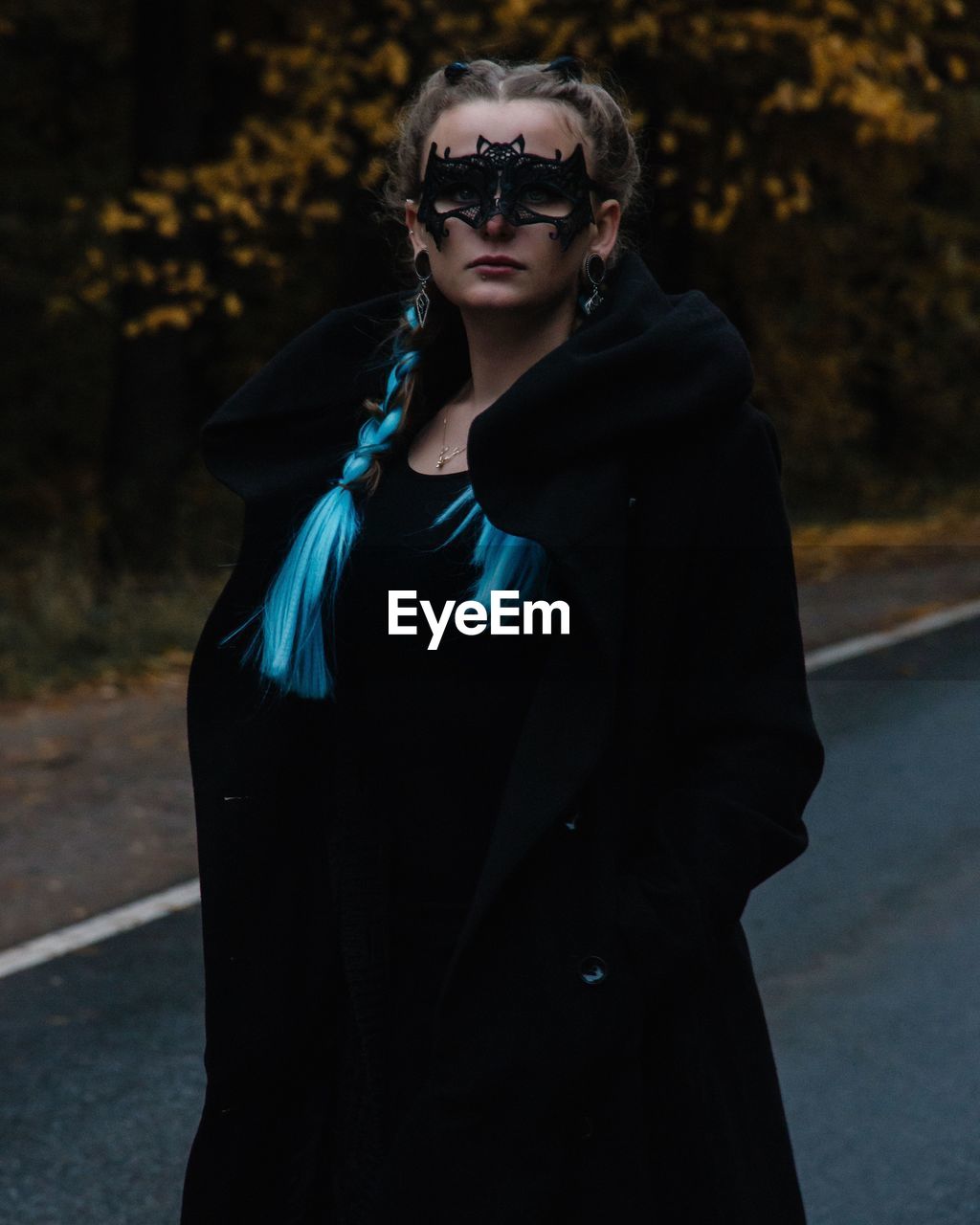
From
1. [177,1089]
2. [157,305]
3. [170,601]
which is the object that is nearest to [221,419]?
[177,1089]

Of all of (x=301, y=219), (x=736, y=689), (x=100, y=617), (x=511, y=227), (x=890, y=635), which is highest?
(x=511, y=227)

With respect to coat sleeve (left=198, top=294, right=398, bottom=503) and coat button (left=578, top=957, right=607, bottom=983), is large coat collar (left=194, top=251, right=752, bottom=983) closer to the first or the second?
coat button (left=578, top=957, right=607, bottom=983)

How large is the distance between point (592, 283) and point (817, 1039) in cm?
307

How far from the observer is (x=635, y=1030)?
7.18ft

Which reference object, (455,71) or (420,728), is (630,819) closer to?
(420,728)

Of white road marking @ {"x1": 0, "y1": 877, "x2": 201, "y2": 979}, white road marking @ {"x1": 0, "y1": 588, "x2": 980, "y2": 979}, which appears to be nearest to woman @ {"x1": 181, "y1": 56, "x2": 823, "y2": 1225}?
white road marking @ {"x1": 0, "y1": 588, "x2": 980, "y2": 979}

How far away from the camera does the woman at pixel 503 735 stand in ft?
7.20

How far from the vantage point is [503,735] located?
2.28 metres

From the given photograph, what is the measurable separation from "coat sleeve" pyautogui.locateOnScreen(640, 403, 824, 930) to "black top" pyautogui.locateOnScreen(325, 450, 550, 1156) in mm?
201

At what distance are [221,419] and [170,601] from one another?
8.62 meters

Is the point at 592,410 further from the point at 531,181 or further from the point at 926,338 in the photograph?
the point at 926,338

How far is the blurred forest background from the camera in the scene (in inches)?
456

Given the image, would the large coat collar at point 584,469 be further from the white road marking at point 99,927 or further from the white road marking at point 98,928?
the white road marking at point 98,928

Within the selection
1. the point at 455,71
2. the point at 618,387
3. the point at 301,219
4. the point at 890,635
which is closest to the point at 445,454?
the point at 618,387
